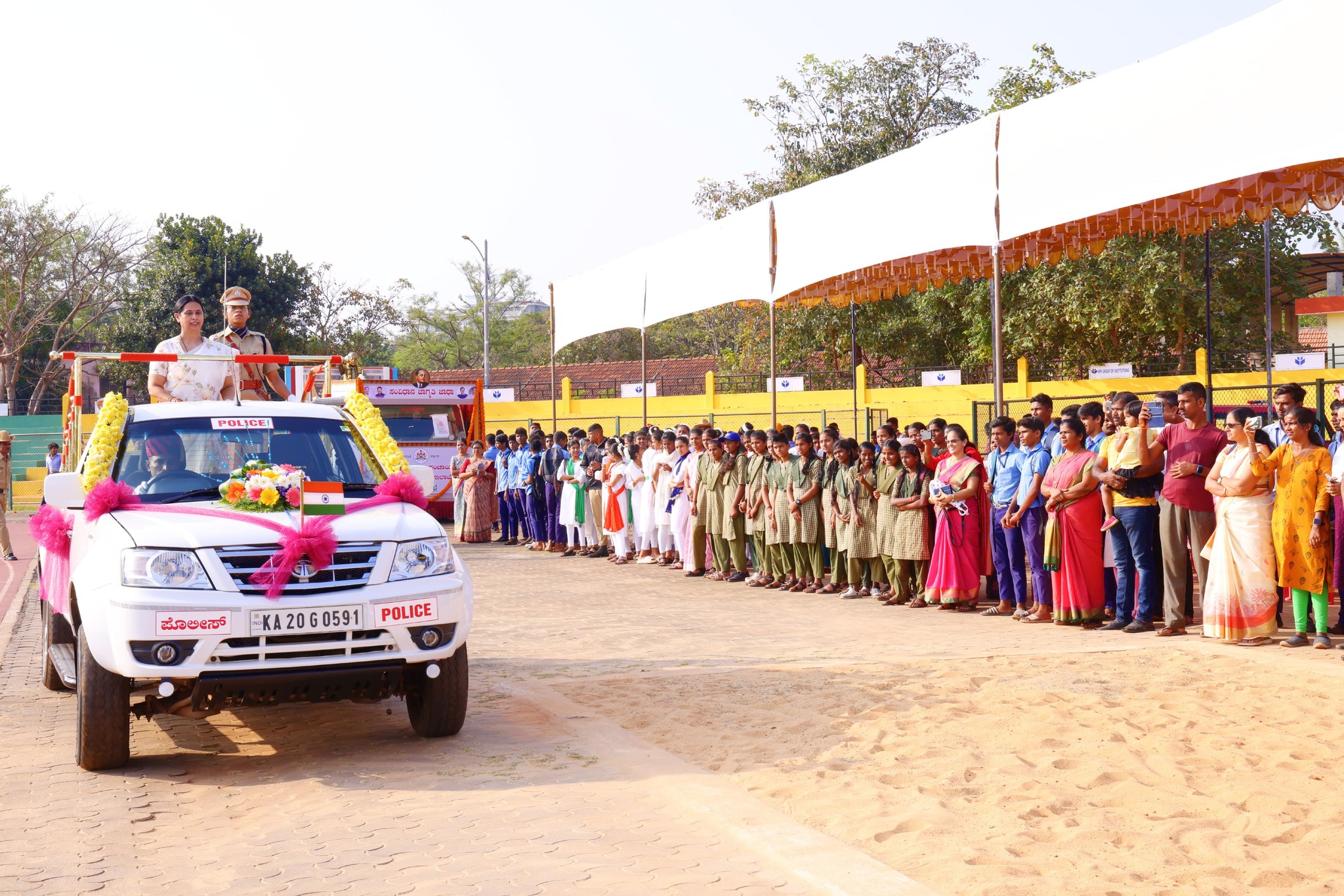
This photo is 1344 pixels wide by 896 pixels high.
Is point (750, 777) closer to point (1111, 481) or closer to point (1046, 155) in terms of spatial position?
point (1111, 481)

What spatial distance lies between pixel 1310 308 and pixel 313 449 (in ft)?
122

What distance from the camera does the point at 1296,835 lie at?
5012 millimetres

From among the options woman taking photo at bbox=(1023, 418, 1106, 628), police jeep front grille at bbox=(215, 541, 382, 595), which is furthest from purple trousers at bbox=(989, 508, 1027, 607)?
police jeep front grille at bbox=(215, 541, 382, 595)

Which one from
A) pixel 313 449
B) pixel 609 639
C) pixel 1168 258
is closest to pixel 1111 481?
pixel 609 639

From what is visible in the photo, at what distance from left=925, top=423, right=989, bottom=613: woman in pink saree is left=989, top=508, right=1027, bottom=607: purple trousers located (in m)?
0.26

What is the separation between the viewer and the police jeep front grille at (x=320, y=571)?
5.98 m

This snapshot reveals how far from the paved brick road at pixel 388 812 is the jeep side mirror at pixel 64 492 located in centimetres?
135

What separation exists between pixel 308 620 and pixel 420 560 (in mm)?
672

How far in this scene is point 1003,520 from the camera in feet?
37.7

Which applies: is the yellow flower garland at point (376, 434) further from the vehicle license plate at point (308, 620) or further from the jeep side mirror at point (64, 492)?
the jeep side mirror at point (64, 492)

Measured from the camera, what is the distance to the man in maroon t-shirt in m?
10.1

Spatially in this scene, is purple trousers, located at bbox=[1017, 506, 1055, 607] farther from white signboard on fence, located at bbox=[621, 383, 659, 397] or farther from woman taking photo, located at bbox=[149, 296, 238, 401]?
white signboard on fence, located at bbox=[621, 383, 659, 397]

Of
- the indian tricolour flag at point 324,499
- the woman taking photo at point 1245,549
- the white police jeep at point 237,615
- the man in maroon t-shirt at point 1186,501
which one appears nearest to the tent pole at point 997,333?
the man in maroon t-shirt at point 1186,501

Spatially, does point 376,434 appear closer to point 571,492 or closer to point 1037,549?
point 1037,549
